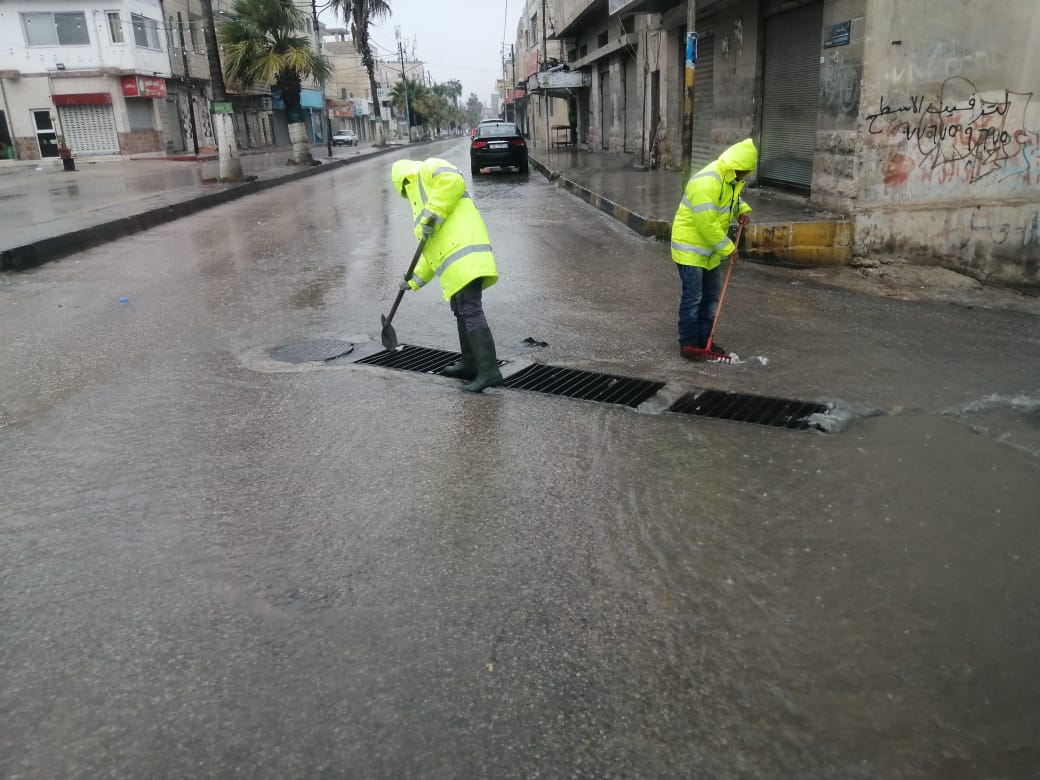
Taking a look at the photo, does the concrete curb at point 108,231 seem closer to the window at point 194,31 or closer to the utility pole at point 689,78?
the utility pole at point 689,78

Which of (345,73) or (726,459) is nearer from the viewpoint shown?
(726,459)

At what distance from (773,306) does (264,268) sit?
558 cm

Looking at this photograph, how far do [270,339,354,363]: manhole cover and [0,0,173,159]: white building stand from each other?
37.0 m

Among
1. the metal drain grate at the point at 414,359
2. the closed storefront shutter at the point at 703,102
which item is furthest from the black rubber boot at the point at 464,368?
the closed storefront shutter at the point at 703,102

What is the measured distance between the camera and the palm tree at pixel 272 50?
93.4 feet

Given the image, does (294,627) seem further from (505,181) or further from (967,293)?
(505,181)

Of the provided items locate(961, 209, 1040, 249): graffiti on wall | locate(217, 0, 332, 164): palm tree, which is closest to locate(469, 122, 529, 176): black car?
locate(217, 0, 332, 164): palm tree

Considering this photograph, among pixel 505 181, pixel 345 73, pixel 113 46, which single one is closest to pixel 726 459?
pixel 505 181

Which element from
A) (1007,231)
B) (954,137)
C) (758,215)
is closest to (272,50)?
(758,215)

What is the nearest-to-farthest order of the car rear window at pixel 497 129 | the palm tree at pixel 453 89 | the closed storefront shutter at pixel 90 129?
1. the car rear window at pixel 497 129
2. the closed storefront shutter at pixel 90 129
3. the palm tree at pixel 453 89

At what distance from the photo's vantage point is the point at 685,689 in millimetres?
2305

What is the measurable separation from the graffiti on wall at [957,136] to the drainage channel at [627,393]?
19.5ft

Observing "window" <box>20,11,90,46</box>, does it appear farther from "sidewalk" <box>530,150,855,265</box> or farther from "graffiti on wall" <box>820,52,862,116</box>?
"graffiti on wall" <box>820,52,862,116</box>

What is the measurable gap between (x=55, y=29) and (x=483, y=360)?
4054 centimetres
